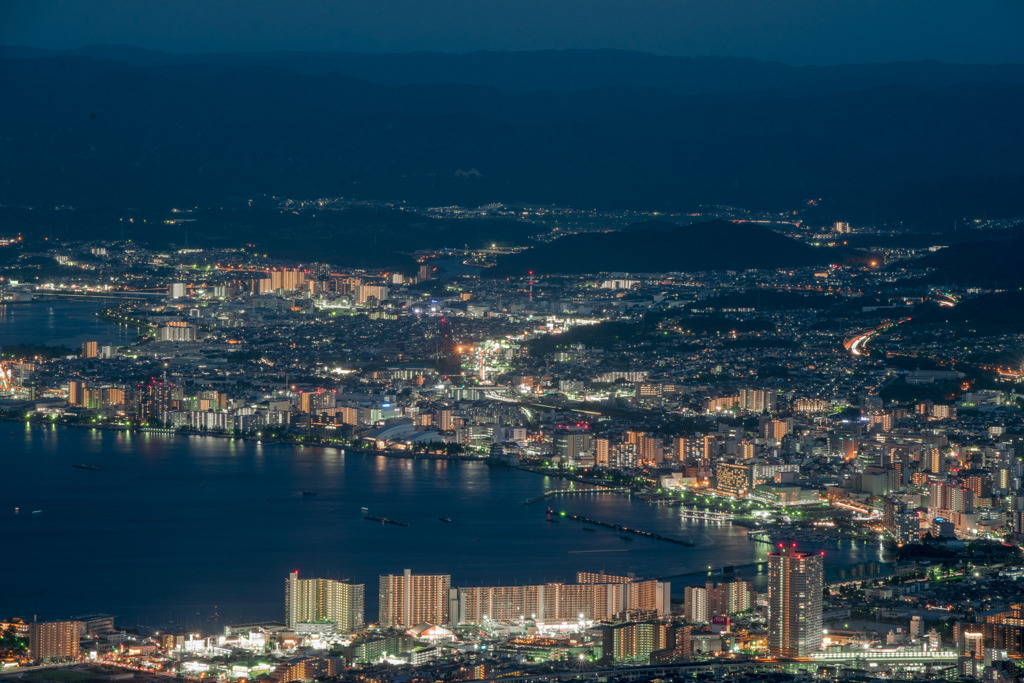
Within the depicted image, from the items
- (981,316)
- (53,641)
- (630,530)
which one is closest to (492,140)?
(981,316)

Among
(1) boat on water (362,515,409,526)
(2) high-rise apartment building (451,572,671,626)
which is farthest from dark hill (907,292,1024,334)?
(2) high-rise apartment building (451,572,671,626)

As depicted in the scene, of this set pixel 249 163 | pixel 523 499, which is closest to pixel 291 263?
pixel 249 163

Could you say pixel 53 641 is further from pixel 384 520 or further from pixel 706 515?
pixel 706 515

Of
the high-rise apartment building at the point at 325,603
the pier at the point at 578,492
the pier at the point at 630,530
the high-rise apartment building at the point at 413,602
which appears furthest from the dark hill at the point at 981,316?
the high-rise apartment building at the point at 325,603

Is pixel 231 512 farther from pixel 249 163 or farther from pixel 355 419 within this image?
pixel 249 163

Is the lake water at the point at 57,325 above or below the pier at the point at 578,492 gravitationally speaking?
above

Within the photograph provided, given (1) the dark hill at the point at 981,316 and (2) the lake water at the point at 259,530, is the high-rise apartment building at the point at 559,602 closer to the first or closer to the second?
(2) the lake water at the point at 259,530
